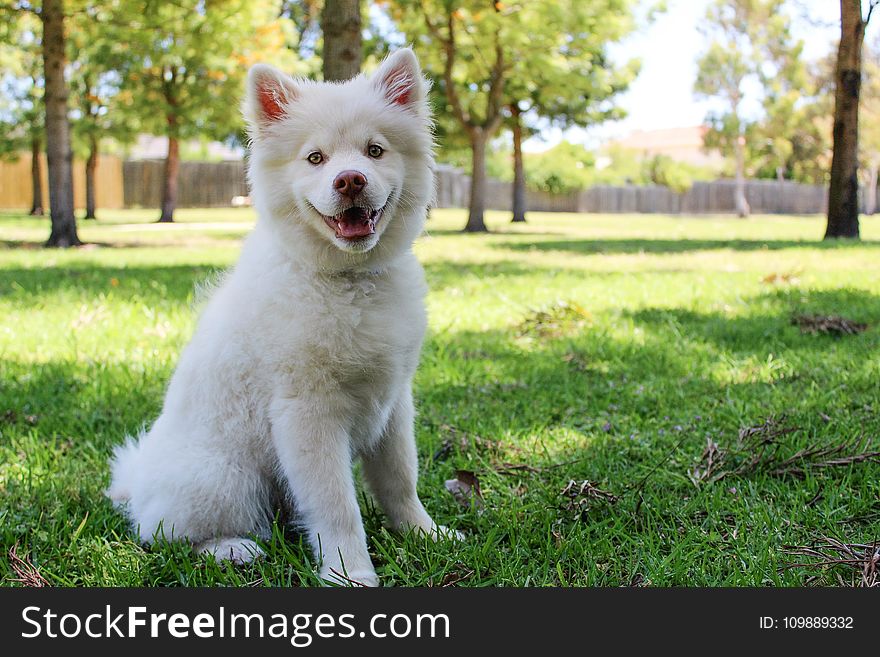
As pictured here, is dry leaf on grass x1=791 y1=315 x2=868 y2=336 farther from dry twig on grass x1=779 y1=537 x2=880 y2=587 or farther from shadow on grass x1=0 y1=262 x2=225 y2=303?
shadow on grass x1=0 y1=262 x2=225 y2=303

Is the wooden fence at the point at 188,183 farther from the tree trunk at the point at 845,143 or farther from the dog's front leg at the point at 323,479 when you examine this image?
the dog's front leg at the point at 323,479

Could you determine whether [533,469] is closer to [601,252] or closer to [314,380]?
[314,380]

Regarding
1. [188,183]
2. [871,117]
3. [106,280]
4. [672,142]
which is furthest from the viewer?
[672,142]

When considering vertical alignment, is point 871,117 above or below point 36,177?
above

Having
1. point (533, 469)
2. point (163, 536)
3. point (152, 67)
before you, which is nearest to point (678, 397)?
point (533, 469)

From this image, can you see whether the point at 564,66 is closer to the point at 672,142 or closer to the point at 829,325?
the point at 829,325

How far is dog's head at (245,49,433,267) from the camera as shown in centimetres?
229

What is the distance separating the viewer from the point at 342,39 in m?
6.92

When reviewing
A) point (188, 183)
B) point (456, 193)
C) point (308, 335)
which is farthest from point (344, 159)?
point (456, 193)

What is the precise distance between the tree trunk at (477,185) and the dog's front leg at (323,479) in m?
17.2

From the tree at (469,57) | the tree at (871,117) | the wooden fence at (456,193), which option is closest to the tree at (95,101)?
the wooden fence at (456,193)

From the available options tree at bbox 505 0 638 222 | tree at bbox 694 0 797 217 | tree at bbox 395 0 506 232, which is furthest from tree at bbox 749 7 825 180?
tree at bbox 395 0 506 232

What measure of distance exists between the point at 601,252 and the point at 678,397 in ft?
28.8

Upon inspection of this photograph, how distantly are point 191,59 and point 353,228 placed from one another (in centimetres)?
1889
